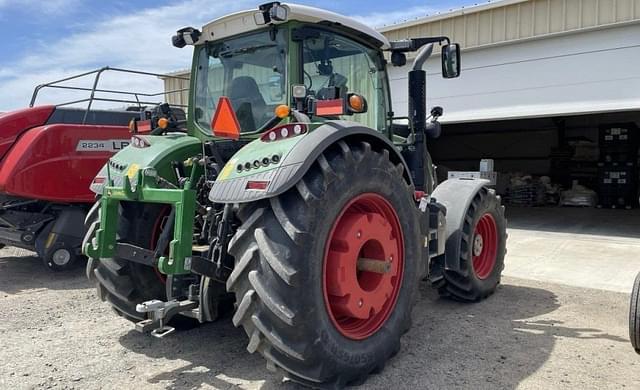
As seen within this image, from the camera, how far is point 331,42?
3684 mm

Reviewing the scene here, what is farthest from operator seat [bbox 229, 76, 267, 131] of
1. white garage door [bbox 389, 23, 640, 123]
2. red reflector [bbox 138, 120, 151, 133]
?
white garage door [bbox 389, 23, 640, 123]

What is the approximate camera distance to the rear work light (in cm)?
283

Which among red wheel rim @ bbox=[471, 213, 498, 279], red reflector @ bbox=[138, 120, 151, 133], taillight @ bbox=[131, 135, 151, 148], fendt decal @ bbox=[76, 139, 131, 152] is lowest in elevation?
red wheel rim @ bbox=[471, 213, 498, 279]

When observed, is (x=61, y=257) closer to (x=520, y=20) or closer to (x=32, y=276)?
(x=32, y=276)

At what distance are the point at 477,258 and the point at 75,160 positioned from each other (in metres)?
4.99

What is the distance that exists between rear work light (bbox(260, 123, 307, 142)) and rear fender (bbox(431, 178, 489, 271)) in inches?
76.0

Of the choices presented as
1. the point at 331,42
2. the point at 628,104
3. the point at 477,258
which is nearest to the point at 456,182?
the point at 477,258

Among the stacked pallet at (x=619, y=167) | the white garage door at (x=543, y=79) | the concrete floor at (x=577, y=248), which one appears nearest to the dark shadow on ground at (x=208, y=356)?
the concrete floor at (x=577, y=248)

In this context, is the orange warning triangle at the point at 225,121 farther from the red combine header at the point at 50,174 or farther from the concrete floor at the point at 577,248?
the concrete floor at the point at 577,248

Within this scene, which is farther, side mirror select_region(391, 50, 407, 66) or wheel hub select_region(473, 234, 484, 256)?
wheel hub select_region(473, 234, 484, 256)

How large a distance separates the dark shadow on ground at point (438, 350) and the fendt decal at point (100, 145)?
11.5ft

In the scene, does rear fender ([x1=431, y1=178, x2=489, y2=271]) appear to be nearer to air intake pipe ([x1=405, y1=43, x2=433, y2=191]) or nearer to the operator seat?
air intake pipe ([x1=405, y1=43, x2=433, y2=191])

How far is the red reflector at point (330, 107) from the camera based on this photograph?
293 centimetres

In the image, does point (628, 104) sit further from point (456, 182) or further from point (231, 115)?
point (231, 115)
